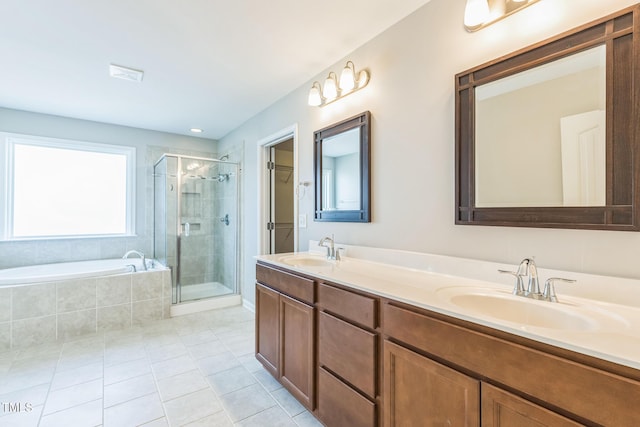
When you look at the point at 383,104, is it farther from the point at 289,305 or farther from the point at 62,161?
the point at 62,161

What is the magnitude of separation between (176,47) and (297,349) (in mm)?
2213

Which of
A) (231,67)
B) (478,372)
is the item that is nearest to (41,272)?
(231,67)

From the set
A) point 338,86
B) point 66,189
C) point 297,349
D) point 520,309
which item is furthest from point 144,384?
point 66,189

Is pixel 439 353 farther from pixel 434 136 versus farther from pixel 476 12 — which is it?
pixel 476 12

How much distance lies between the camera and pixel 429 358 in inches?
41.7

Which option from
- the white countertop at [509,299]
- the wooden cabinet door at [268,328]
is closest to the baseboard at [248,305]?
the wooden cabinet door at [268,328]

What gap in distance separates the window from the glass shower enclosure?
0.44 metres

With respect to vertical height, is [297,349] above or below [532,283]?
below

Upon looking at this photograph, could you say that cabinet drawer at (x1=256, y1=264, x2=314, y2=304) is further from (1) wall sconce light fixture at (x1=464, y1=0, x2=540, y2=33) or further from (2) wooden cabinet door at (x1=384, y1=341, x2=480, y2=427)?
(1) wall sconce light fixture at (x1=464, y1=0, x2=540, y2=33)

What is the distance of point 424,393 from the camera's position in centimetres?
107

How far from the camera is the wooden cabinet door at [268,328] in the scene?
1.95 metres

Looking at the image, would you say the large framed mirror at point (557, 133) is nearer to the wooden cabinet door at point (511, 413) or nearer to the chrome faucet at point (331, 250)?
the wooden cabinet door at point (511, 413)

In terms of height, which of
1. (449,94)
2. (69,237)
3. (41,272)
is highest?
(449,94)

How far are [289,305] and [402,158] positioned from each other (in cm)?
115
